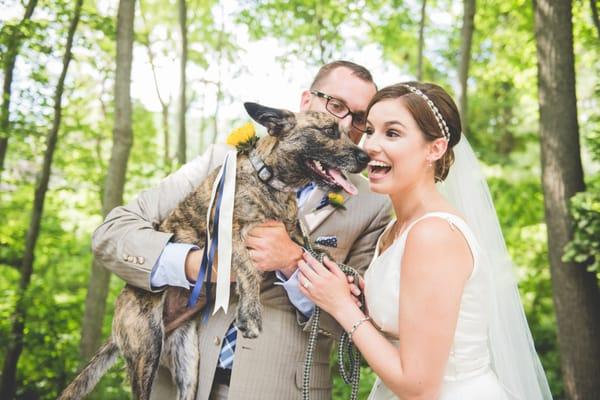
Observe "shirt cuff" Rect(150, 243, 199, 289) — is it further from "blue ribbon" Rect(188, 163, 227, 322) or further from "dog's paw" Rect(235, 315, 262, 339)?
"dog's paw" Rect(235, 315, 262, 339)

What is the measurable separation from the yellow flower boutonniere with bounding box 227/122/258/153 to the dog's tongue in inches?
17.5

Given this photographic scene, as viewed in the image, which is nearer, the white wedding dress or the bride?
the bride

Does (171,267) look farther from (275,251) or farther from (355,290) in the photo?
(355,290)

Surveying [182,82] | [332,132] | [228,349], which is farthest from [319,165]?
[182,82]

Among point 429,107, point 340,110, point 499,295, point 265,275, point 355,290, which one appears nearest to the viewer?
point 429,107

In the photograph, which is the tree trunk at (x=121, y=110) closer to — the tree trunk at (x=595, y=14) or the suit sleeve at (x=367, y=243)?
the suit sleeve at (x=367, y=243)

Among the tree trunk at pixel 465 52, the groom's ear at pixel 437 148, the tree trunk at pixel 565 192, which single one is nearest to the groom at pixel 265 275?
the groom's ear at pixel 437 148

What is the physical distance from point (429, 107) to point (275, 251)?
2.91ft

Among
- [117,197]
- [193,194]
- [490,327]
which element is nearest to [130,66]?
[117,197]

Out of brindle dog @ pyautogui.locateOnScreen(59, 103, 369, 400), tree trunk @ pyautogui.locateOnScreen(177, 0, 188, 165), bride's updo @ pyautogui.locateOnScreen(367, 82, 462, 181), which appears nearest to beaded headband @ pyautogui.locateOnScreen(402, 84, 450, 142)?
bride's updo @ pyautogui.locateOnScreen(367, 82, 462, 181)

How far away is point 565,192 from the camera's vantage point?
5512 mm

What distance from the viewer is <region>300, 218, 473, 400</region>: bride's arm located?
63.5 inches

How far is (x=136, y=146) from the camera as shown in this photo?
13.6 meters

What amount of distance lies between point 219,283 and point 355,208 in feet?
2.55
